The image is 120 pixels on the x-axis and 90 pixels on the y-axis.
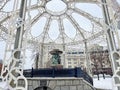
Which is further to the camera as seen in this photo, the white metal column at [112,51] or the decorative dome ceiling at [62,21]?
the decorative dome ceiling at [62,21]

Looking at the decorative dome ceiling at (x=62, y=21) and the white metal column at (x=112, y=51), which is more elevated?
the decorative dome ceiling at (x=62, y=21)

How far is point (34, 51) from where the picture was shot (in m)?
18.2

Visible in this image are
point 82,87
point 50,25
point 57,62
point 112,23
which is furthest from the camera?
point 50,25

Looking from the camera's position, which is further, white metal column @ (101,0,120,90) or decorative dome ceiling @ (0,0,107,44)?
decorative dome ceiling @ (0,0,107,44)

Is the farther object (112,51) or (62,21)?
(62,21)

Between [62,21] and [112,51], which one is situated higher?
[62,21]

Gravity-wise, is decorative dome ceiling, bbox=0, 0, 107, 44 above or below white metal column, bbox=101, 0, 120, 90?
above

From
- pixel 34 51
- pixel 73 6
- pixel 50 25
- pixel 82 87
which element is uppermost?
pixel 73 6

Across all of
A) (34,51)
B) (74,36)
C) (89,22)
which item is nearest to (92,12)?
(89,22)

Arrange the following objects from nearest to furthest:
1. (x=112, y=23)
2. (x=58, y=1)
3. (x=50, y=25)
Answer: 1. (x=112, y=23)
2. (x=58, y=1)
3. (x=50, y=25)

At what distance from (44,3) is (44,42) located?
14.8 feet

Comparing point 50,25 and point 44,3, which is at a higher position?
point 44,3

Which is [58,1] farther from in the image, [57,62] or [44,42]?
[57,62]

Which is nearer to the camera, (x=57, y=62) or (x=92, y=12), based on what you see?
(x=57, y=62)
